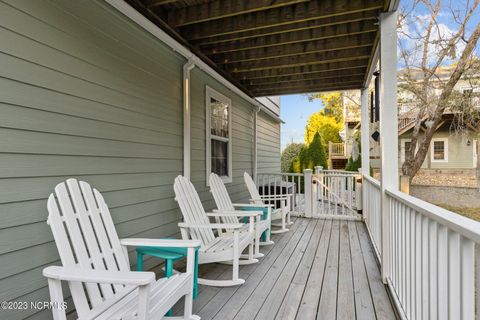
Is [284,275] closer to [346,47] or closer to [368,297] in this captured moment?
[368,297]

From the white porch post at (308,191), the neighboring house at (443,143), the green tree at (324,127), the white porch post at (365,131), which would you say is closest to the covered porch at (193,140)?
the white porch post at (365,131)

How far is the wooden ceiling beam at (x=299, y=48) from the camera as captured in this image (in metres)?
3.79

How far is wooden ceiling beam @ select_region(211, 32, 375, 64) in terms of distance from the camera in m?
3.79

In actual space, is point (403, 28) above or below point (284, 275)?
above

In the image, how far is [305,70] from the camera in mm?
4961

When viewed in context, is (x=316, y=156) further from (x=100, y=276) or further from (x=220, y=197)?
(x=100, y=276)

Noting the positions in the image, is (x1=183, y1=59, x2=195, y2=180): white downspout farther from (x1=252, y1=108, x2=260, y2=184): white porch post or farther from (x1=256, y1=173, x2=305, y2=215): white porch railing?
(x1=252, y1=108, x2=260, y2=184): white porch post

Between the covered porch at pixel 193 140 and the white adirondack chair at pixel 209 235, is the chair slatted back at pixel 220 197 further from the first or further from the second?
the white adirondack chair at pixel 209 235

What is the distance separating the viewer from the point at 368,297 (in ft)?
8.63

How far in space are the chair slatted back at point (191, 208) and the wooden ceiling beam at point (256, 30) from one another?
182cm

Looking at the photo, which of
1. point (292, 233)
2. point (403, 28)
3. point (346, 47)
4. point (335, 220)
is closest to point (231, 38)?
point (346, 47)

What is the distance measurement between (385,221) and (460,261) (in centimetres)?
184

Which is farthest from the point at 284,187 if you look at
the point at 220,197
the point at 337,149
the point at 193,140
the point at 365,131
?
the point at 337,149

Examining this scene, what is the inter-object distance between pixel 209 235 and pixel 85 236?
1.56 meters
